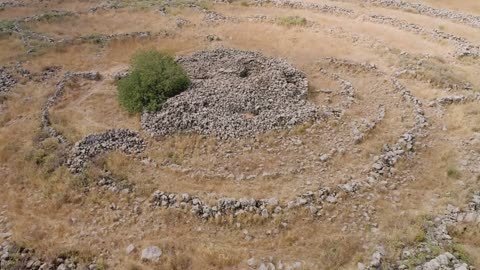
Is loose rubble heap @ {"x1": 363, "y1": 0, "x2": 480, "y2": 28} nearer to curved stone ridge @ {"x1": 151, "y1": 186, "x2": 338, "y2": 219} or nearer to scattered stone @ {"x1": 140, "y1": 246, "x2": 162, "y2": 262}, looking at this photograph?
curved stone ridge @ {"x1": 151, "y1": 186, "x2": 338, "y2": 219}

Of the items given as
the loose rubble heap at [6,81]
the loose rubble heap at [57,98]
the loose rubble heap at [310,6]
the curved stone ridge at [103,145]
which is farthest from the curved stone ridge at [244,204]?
the loose rubble heap at [310,6]

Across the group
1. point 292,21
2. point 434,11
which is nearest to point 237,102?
point 292,21

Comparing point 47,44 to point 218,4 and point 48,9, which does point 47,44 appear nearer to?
point 48,9

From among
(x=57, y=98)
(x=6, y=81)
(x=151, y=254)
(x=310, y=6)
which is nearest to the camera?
(x=151, y=254)

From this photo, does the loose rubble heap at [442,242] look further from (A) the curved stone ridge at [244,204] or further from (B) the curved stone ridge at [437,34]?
(B) the curved stone ridge at [437,34]

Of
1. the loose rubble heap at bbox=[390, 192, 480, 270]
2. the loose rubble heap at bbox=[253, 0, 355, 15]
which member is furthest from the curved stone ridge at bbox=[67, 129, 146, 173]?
the loose rubble heap at bbox=[253, 0, 355, 15]

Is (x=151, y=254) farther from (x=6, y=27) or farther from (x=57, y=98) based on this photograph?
(x=6, y=27)
